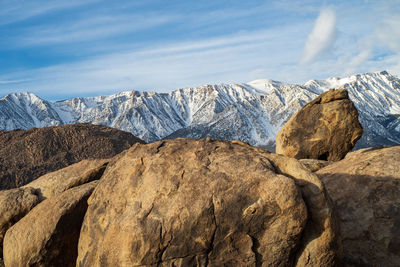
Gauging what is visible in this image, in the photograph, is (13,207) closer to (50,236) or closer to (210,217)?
(50,236)

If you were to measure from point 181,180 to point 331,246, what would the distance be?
4.54 meters

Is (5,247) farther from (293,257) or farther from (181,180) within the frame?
(293,257)

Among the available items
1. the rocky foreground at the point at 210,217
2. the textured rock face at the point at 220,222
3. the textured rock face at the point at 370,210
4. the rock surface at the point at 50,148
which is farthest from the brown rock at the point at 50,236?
the rock surface at the point at 50,148

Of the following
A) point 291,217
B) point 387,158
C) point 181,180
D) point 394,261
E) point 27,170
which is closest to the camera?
point 291,217

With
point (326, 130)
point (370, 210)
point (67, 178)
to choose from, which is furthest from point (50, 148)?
point (370, 210)

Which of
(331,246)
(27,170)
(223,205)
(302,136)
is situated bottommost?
(27,170)

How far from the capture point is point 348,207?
12.4 m

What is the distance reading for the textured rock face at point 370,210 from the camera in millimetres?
11453

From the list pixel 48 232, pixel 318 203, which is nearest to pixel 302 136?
pixel 318 203

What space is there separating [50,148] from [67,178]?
4510 centimetres

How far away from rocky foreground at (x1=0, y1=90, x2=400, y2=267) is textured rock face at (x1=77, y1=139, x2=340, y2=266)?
0.03 metres

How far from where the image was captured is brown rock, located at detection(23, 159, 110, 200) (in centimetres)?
1427

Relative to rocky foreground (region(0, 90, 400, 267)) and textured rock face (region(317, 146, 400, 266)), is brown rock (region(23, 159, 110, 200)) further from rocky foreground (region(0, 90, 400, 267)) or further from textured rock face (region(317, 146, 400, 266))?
textured rock face (region(317, 146, 400, 266))

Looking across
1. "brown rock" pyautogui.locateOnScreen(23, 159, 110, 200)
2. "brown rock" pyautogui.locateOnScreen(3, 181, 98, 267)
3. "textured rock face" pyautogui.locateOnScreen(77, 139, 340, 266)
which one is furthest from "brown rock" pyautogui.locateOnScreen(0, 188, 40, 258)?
"textured rock face" pyautogui.locateOnScreen(77, 139, 340, 266)
